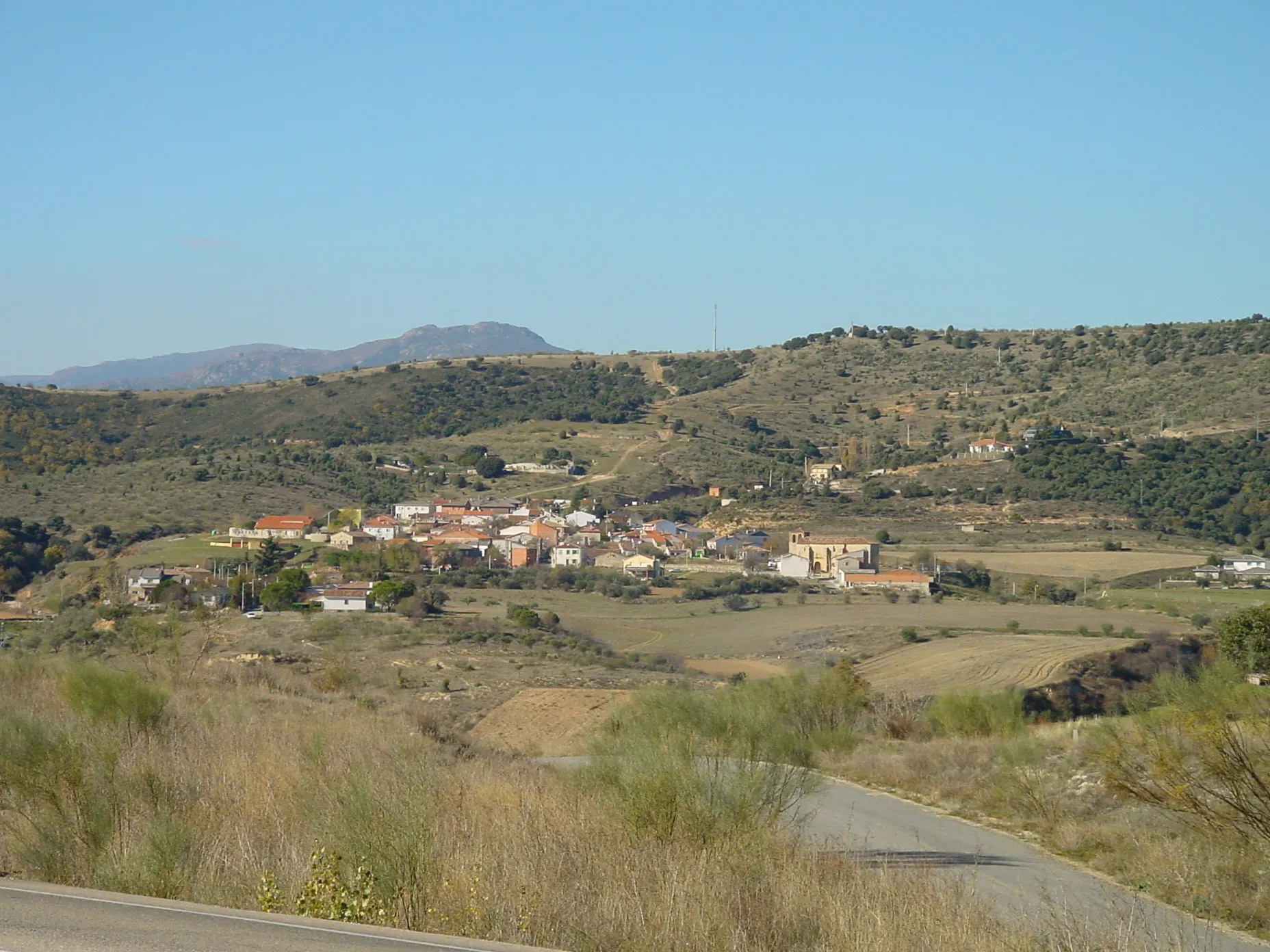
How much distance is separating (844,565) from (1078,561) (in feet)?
33.0

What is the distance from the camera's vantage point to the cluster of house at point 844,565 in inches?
2287

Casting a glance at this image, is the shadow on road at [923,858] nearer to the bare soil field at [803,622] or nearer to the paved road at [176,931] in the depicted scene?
the paved road at [176,931]

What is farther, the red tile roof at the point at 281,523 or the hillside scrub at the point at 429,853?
the red tile roof at the point at 281,523

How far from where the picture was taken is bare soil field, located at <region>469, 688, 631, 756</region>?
24.0 m

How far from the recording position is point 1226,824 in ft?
33.6

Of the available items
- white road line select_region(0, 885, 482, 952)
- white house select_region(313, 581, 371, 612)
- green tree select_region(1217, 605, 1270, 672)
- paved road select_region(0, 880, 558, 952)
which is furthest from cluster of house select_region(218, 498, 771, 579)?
paved road select_region(0, 880, 558, 952)

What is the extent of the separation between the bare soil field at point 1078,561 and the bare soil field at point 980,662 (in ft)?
56.3

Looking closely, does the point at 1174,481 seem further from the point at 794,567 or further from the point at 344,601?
the point at 344,601

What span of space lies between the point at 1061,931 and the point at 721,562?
63.4 meters

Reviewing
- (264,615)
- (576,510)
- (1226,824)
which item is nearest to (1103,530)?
(576,510)

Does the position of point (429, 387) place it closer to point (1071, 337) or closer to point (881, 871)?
point (1071, 337)

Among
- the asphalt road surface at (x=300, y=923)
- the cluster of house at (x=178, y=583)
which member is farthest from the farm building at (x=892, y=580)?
the asphalt road surface at (x=300, y=923)

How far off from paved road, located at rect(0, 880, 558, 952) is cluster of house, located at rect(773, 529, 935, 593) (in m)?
50.8

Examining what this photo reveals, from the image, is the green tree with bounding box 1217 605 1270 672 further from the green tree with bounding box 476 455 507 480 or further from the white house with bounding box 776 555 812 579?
the green tree with bounding box 476 455 507 480
